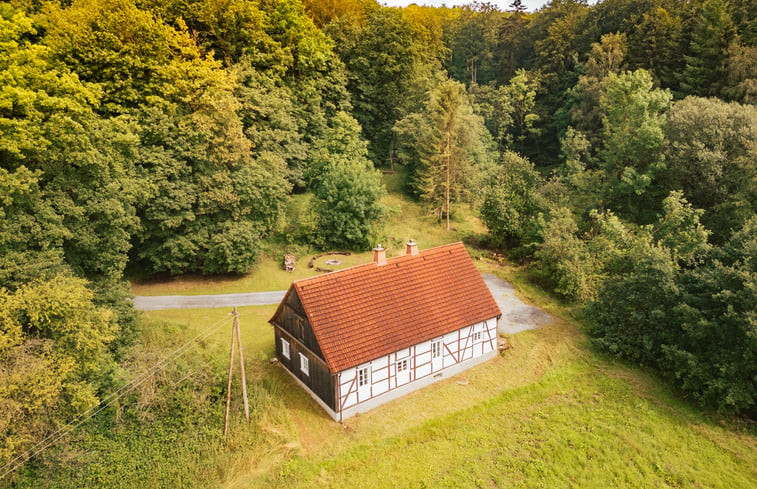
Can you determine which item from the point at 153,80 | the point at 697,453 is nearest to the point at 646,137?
the point at 697,453

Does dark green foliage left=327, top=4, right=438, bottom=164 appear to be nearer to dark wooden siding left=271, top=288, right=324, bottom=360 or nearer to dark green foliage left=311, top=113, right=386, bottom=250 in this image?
dark green foliage left=311, top=113, right=386, bottom=250

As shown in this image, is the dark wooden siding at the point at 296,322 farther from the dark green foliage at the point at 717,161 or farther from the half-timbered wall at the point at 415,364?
the dark green foliage at the point at 717,161

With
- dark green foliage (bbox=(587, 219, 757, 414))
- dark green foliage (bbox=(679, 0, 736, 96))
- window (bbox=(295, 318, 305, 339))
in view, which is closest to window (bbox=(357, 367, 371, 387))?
window (bbox=(295, 318, 305, 339))

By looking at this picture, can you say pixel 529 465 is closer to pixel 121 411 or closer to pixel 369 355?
pixel 369 355

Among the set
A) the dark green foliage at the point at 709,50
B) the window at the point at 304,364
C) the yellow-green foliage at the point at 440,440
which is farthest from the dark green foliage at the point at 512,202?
the window at the point at 304,364

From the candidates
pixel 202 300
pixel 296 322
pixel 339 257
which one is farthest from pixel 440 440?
pixel 339 257
